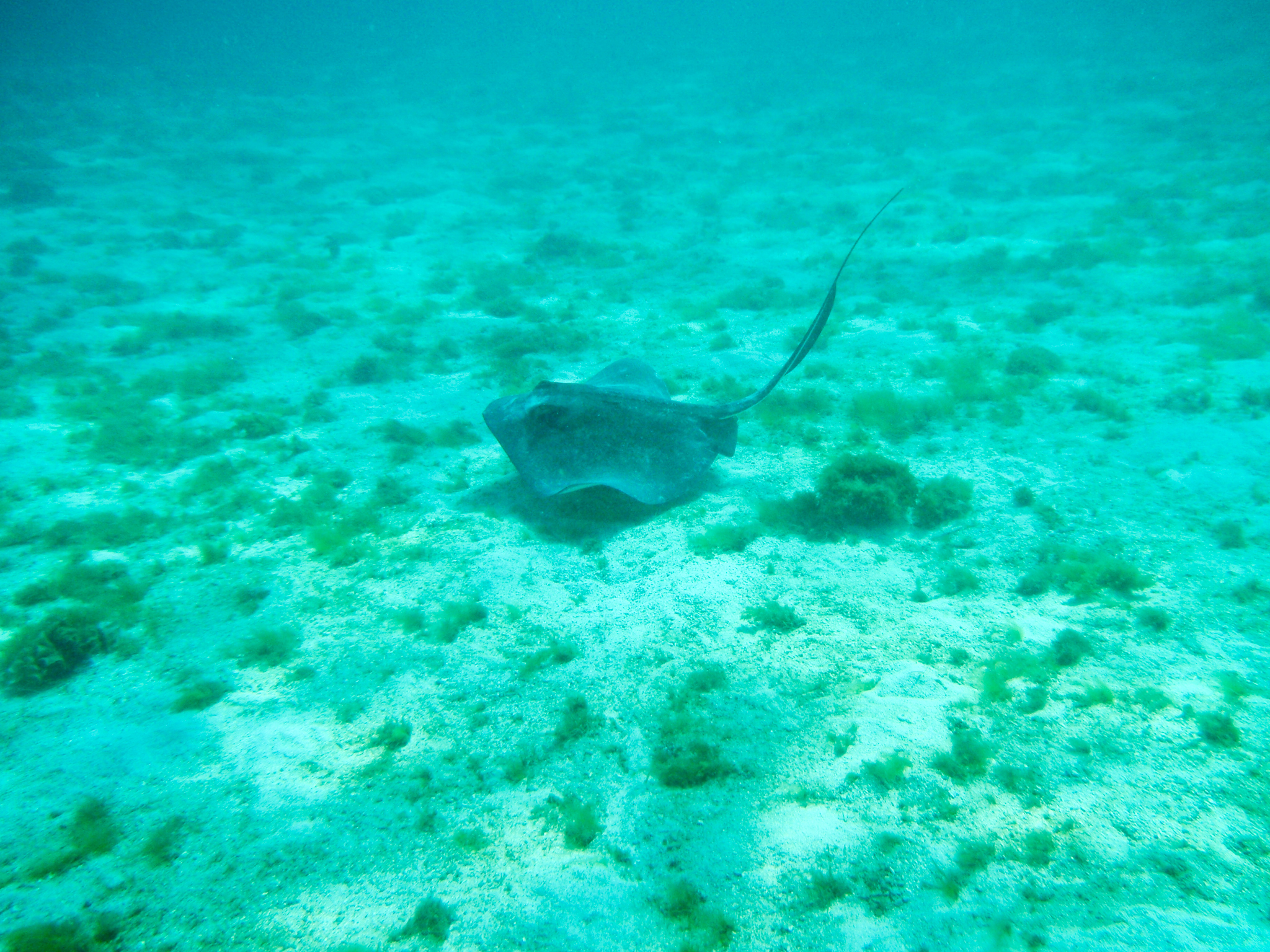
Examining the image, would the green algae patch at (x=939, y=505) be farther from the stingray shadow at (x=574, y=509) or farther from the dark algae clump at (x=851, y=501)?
the stingray shadow at (x=574, y=509)

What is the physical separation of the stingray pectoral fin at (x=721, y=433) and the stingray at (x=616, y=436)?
0.03 ft

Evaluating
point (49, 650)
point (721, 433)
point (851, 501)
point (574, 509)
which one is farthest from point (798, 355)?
point (49, 650)

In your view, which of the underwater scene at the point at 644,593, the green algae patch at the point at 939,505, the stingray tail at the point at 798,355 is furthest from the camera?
the green algae patch at the point at 939,505

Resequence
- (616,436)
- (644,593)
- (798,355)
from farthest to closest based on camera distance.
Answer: (616,436)
(798,355)
(644,593)

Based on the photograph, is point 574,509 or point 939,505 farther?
point 574,509

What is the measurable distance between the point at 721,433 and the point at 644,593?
1945 mm

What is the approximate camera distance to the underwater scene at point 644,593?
289cm

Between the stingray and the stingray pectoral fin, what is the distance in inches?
0.4

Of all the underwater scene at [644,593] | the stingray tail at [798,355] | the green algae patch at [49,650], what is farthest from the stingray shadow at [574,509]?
the green algae patch at [49,650]

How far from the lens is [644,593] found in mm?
4688

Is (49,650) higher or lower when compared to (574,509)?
higher

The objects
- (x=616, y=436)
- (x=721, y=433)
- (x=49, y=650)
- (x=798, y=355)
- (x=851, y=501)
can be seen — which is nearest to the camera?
(x=49, y=650)

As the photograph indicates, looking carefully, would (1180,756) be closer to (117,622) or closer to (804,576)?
(804,576)

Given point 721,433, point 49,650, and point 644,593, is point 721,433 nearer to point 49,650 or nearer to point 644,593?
point 644,593
